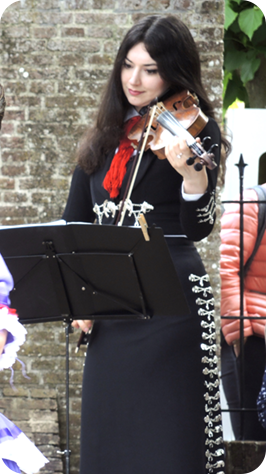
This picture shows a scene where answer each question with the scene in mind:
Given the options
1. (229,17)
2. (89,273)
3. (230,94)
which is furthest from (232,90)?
(89,273)

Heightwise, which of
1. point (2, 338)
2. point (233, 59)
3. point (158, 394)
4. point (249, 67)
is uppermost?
point (233, 59)

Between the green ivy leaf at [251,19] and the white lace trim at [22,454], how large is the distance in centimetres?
346

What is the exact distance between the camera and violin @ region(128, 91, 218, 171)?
1817 mm

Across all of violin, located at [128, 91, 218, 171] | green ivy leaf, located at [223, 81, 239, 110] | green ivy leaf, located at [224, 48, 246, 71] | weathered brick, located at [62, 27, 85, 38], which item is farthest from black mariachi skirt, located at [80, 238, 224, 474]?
green ivy leaf, located at [223, 81, 239, 110]

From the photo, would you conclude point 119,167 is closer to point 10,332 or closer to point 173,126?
point 173,126

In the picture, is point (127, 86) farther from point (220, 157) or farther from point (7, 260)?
point (7, 260)

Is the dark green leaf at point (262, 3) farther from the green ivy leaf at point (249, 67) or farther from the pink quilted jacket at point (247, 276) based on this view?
the pink quilted jacket at point (247, 276)

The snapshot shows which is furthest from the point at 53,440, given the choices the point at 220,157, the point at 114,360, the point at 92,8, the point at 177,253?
the point at 92,8

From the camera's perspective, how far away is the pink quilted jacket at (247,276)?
3055 millimetres

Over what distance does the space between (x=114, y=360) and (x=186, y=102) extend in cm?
83

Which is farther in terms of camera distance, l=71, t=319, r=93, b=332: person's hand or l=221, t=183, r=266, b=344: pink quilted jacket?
l=221, t=183, r=266, b=344: pink quilted jacket

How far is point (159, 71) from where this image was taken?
1882 millimetres

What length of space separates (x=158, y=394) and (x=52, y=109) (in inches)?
67.7

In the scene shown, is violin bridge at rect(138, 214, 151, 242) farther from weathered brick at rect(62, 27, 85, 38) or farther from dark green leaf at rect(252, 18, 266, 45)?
dark green leaf at rect(252, 18, 266, 45)
